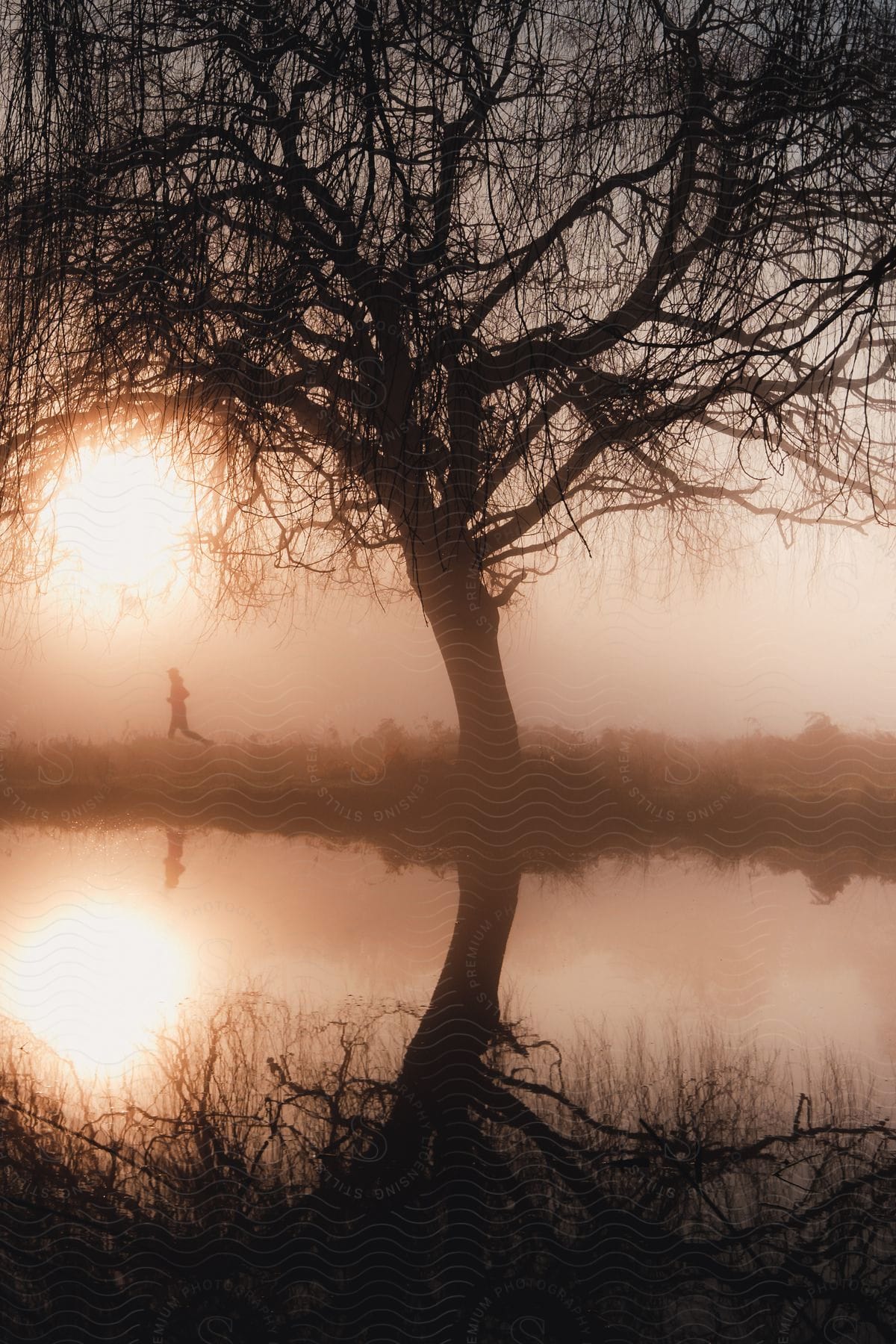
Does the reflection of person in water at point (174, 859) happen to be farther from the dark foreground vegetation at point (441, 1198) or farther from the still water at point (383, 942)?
the dark foreground vegetation at point (441, 1198)

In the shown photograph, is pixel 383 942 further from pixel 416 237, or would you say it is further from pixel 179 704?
pixel 416 237

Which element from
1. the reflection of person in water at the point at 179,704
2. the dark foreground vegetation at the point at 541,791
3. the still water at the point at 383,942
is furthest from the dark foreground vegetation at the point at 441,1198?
the reflection of person in water at the point at 179,704

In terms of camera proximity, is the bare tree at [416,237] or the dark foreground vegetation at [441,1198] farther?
the bare tree at [416,237]

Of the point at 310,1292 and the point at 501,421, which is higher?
the point at 501,421

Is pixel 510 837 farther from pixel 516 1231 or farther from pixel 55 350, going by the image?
pixel 55 350

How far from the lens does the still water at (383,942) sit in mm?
2223

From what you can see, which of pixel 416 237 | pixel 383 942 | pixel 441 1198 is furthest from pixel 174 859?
pixel 416 237

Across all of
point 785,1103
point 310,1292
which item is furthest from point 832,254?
point 310,1292

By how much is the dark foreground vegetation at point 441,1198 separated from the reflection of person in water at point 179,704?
1202 millimetres

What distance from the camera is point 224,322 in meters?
2.11

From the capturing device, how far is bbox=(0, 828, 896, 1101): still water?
Answer: 7.29 ft

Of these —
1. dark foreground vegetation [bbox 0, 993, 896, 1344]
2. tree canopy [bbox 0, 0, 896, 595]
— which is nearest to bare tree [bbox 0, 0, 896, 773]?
tree canopy [bbox 0, 0, 896, 595]

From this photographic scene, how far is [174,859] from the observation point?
119 inches

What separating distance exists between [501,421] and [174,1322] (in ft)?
6.20
